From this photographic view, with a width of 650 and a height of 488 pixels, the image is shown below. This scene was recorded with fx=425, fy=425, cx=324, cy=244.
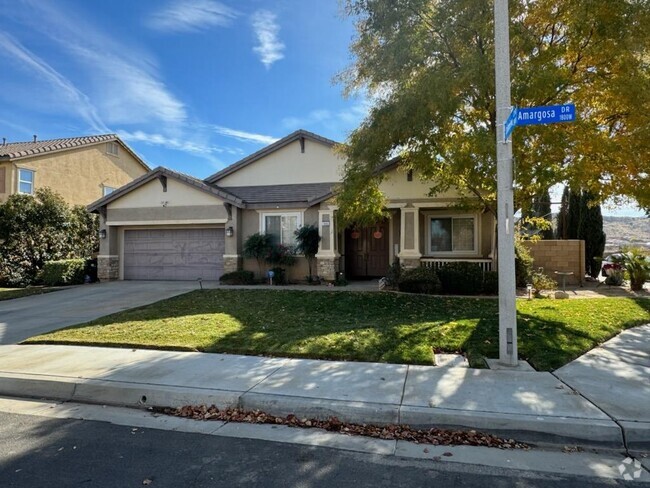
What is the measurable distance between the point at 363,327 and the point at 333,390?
10.9 feet

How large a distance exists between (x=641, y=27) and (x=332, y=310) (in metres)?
8.83

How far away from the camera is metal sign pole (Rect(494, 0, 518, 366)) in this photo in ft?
19.4

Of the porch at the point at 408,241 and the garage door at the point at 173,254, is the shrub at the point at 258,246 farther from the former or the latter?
the porch at the point at 408,241

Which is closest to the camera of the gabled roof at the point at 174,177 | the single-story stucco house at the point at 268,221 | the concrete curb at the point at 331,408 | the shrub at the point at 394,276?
the concrete curb at the point at 331,408

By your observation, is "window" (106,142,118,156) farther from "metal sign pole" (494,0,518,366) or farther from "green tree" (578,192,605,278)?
"green tree" (578,192,605,278)

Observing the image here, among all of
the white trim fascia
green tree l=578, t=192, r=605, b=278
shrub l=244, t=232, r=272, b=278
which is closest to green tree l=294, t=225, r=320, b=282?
shrub l=244, t=232, r=272, b=278

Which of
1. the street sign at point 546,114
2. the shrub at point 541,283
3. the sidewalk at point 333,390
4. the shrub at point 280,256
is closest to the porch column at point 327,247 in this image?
the shrub at point 280,256

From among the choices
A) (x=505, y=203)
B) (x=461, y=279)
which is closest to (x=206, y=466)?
(x=505, y=203)

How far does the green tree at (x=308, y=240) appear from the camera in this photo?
1545cm

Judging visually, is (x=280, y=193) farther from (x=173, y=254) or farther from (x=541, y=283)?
(x=541, y=283)

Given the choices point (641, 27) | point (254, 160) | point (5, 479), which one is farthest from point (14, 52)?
point (641, 27)

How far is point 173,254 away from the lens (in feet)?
58.3

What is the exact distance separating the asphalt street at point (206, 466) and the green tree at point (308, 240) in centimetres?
1126

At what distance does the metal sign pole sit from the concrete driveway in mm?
8748
